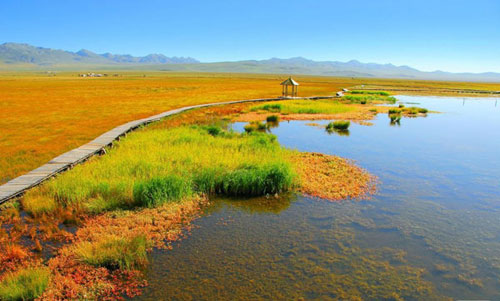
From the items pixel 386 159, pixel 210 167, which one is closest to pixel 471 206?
pixel 386 159

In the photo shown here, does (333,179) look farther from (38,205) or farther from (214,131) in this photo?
(38,205)

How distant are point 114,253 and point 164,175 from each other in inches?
134

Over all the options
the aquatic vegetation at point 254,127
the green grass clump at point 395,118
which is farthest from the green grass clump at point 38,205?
the green grass clump at point 395,118

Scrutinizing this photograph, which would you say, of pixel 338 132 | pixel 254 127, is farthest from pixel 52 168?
pixel 338 132

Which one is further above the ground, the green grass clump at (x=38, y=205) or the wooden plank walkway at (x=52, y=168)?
the wooden plank walkway at (x=52, y=168)

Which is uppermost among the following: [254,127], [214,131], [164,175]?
[214,131]

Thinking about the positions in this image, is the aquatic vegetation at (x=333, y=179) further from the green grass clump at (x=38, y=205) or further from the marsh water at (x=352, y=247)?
the green grass clump at (x=38, y=205)

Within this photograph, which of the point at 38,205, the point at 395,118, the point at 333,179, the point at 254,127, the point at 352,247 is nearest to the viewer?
the point at 352,247

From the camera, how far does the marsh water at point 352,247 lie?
521 cm

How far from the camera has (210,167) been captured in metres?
9.54

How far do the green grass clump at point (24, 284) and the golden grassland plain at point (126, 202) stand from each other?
14 mm

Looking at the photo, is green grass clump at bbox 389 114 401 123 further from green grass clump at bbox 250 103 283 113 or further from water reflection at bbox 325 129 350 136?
green grass clump at bbox 250 103 283 113

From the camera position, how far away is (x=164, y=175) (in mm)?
8844

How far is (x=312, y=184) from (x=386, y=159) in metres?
4.93
